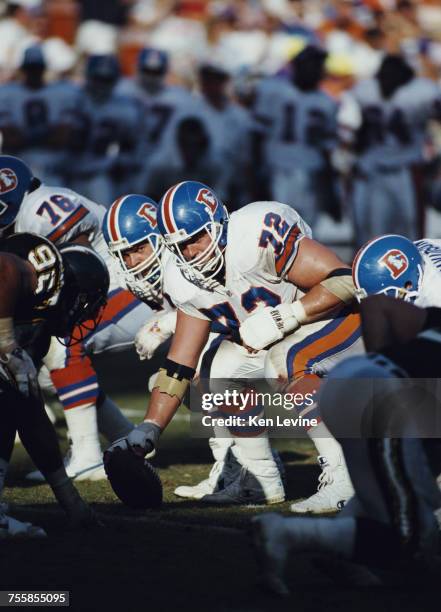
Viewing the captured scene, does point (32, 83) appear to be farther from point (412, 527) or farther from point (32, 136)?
point (412, 527)

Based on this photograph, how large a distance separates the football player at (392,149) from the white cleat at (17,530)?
7.71m

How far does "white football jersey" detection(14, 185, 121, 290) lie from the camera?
633 cm

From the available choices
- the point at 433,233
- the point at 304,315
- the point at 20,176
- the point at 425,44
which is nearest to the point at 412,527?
the point at 304,315

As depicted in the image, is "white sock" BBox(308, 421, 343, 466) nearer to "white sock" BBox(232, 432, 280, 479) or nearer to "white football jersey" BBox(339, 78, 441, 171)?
"white sock" BBox(232, 432, 280, 479)

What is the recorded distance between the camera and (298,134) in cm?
1263

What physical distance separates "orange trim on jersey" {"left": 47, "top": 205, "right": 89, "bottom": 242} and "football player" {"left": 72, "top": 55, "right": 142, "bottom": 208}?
6075 millimetres

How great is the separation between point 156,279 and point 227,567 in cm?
207

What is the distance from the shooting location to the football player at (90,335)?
5.92m

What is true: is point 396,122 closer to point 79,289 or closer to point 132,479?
point 79,289

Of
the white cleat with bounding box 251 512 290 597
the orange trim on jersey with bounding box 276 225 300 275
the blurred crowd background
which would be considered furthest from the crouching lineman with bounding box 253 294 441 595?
the blurred crowd background

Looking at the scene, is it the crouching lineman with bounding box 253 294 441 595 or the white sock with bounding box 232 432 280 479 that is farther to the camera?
the white sock with bounding box 232 432 280 479

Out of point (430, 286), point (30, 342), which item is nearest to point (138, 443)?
point (30, 342)

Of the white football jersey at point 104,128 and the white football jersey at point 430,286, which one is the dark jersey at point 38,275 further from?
the white football jersey at point 104,128

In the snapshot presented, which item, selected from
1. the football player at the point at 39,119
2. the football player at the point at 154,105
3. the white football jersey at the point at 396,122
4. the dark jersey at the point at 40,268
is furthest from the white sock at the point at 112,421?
the football player at the point at 154,105
